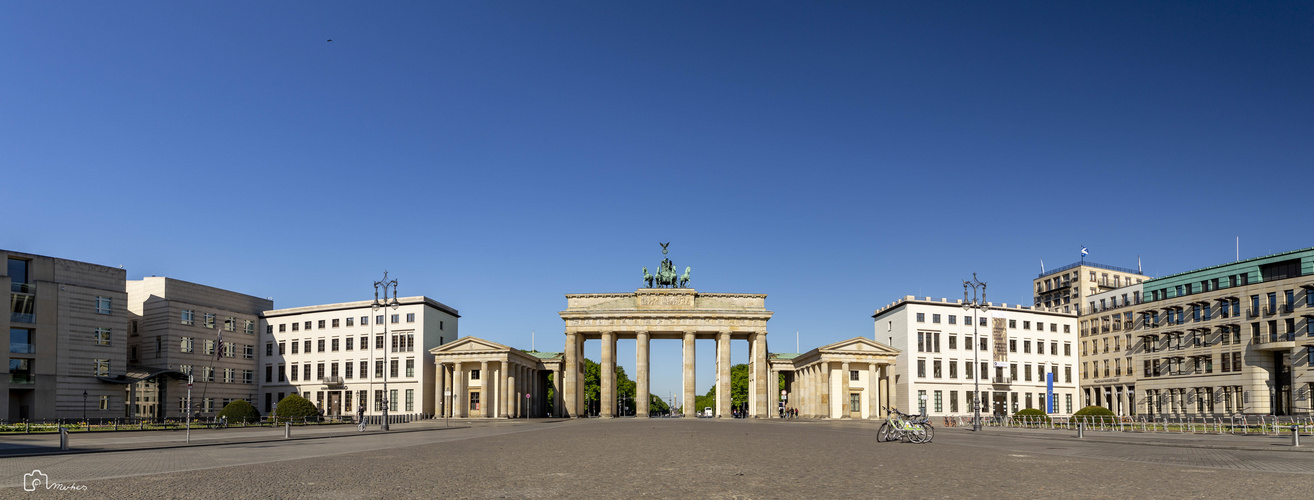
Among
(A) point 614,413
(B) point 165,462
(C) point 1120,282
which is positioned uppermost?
(C) point 1120,282

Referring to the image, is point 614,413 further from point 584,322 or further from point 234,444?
point 234,444

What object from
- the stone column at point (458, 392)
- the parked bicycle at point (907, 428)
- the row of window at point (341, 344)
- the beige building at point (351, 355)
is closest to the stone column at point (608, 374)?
the stone column at point (458, 392)

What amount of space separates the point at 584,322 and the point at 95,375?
4953 centimetres

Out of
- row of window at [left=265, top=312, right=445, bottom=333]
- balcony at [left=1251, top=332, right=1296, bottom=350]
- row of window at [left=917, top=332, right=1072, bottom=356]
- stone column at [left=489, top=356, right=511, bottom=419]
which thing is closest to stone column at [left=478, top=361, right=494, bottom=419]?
stone column at [left=489, top=356, right=511, bottom=419]

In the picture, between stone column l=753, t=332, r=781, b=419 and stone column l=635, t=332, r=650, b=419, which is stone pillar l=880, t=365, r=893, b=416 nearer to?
stone column l=753, t=332, r=781, b=419

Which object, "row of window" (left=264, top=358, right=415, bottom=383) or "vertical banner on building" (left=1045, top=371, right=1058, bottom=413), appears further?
"row of window" (left=264, top=358, right=415, bottom=383)

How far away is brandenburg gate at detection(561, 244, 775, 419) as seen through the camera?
346ft

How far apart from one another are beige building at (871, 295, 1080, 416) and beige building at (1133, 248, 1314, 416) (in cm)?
1086

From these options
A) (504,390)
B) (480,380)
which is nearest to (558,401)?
(480,380)

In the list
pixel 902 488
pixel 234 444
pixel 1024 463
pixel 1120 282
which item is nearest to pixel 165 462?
pixel 234 444

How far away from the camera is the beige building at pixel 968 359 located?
10638cm

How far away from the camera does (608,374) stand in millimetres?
105688

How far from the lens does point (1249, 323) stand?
298 ft

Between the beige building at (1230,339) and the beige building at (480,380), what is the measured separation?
70.8m
